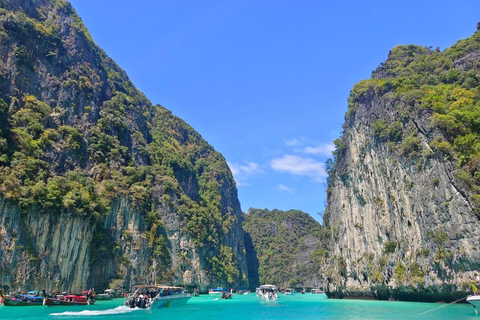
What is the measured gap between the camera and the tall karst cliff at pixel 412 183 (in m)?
30.5

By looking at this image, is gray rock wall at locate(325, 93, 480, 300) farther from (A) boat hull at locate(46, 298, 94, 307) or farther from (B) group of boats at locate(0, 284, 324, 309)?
(A) boat hull at locate(46, 298, 94, 307)

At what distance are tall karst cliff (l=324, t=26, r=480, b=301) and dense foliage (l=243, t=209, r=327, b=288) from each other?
191 ft

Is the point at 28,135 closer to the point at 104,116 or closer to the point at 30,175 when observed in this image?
Answer: the point at 30,175

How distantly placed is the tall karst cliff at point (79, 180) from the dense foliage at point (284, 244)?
139 ft

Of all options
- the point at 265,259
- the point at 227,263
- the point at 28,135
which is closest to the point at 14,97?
the point at 28,135

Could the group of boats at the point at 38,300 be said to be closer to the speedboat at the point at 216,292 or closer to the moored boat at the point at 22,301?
the moored boat at the point at 22,301

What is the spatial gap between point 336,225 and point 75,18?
66.4 meters

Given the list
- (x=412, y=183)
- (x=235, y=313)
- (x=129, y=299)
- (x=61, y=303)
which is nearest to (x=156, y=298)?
(x=129, y=299)

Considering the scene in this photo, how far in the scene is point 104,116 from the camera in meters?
62.7

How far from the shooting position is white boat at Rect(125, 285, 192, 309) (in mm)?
30969

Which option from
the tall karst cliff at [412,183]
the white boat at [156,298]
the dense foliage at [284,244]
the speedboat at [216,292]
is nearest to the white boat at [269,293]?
the tall karst cliff at [412,183]

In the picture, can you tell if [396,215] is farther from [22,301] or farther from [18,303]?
[18,303]

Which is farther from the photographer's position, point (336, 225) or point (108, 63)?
point (108, 63)

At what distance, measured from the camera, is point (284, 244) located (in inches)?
5463
